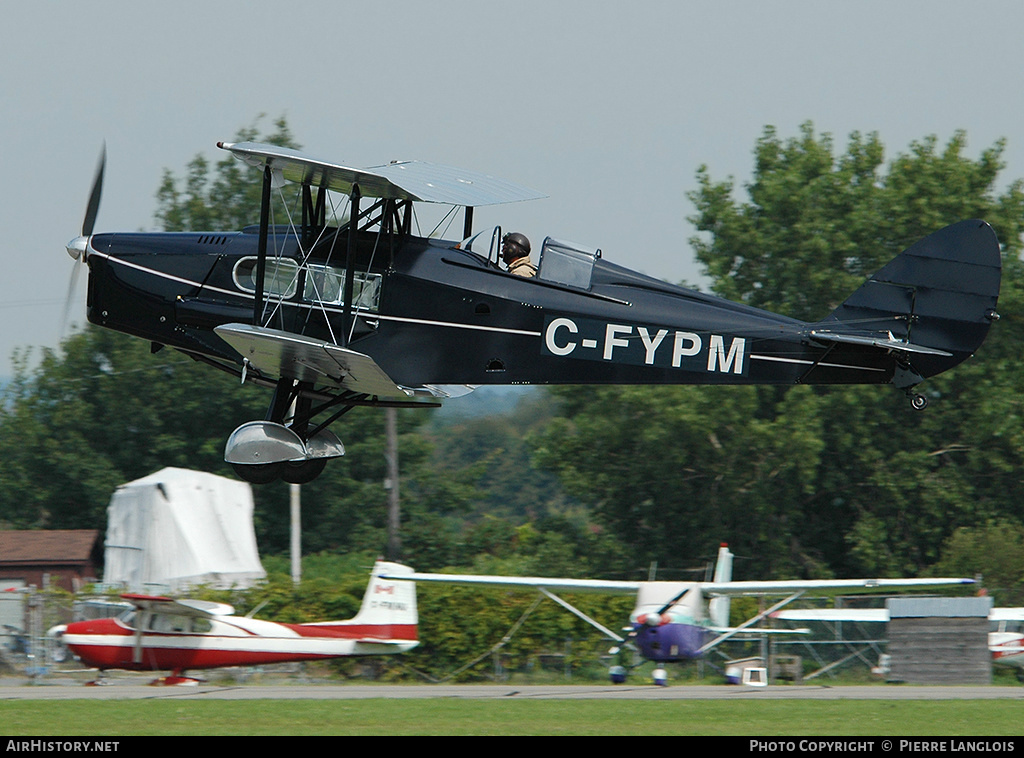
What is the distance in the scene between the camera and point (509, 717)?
13898 mm

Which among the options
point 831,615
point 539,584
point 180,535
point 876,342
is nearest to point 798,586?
point 831,615

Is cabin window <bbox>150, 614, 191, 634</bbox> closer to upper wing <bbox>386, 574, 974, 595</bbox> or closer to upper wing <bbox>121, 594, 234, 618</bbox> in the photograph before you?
upper wing <bbox>121, 594, 234, 618</bbox>

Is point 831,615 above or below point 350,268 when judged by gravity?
below

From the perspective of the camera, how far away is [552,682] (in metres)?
21.9

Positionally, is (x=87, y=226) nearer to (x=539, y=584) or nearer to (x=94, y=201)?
(x=94, y=201)

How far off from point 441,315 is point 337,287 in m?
1.02

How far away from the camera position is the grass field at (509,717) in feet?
41.3

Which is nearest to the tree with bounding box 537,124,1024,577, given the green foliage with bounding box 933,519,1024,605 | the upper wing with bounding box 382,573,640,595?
the green foliage with bounding box 933,519,1024,605

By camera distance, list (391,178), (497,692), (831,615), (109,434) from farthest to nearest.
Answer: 1. (109,434)
2. (831,615)
3. (497,692)
4. (391,178)

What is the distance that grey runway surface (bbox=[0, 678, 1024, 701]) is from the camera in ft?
55.0

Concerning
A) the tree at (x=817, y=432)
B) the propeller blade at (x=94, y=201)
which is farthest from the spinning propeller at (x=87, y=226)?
the tree at (x=817, y=432)
